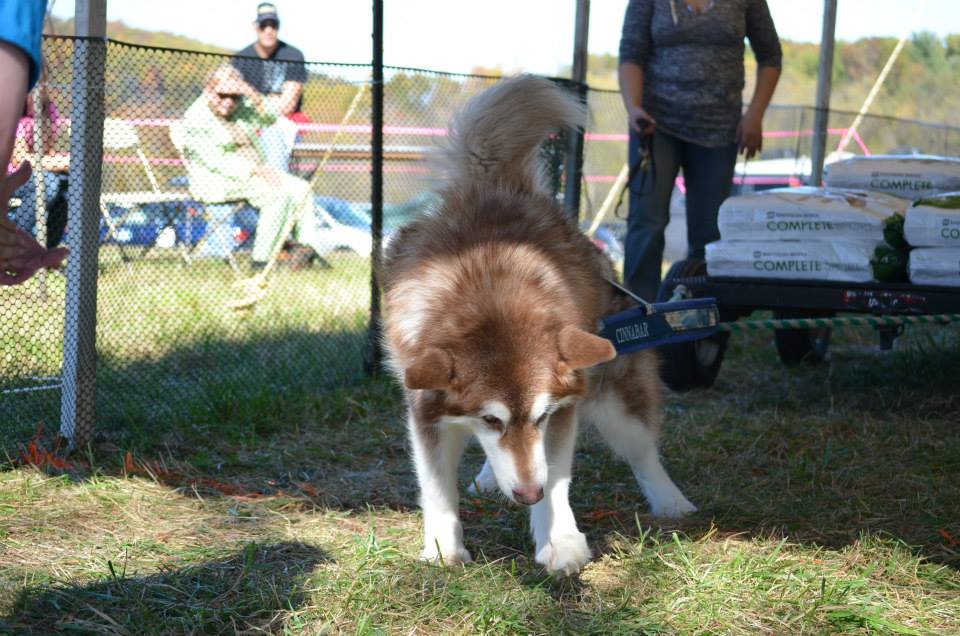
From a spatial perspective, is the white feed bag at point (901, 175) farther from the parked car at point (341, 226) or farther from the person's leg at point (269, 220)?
the person's leg at point (269, 220)

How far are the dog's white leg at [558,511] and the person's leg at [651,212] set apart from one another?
93.9 inches

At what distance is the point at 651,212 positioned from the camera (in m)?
5.43

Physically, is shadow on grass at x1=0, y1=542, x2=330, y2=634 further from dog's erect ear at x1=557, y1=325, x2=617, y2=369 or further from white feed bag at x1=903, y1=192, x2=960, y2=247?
white feed bag at x1=903, y1=192, x2=960, y2=247

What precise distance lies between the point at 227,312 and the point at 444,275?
3368 mm

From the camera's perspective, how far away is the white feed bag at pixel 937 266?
418cm

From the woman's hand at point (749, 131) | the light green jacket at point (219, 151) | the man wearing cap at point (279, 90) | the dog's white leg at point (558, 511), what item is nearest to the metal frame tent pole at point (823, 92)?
the woman's hand at point (749, 131)

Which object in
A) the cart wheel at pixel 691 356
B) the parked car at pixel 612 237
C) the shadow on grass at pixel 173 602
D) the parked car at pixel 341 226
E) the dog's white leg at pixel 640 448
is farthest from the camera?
the parked car at pixel 612 237

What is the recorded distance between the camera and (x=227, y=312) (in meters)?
6.06

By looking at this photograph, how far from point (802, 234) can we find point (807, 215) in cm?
9

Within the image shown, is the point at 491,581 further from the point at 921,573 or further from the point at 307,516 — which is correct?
the point at 921,573

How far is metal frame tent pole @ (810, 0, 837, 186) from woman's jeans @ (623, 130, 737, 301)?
2.90 metres

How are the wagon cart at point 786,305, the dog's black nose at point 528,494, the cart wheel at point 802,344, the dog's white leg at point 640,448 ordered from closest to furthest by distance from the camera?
the dog's black nose at point 528,494 < the dog's white leg at point 640,448 < the wagon cart at point 786,305 < the cart wheel at point 802,344

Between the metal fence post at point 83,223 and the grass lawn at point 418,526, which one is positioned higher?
the metal fence post at point 83,223

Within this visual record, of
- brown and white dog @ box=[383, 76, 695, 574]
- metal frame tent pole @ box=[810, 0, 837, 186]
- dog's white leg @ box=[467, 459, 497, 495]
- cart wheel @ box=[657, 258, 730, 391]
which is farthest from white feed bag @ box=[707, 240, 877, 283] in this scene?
metal frame tent pole @ box=[810, 0, 837, 186]
